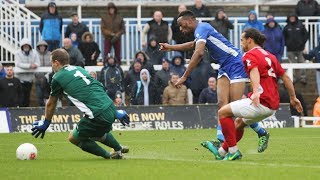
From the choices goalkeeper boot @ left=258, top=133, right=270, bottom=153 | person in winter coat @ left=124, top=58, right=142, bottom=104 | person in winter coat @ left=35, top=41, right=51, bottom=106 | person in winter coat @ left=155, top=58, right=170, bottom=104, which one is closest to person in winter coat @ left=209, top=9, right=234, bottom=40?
person in winter coat @ left=155, top=58, right=170, bottom=104

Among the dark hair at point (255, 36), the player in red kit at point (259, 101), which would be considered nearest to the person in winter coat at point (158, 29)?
the dark hair at point (255, 36)

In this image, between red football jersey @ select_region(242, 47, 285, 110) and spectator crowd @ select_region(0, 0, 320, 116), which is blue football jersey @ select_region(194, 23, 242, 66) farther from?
spectator crowd @ select_region(0, 0, 320, 116)

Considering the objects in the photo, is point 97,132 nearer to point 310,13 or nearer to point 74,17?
point 74,17

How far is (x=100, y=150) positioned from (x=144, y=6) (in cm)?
2264

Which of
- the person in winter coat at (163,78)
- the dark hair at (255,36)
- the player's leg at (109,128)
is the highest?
the dark hair at (255,36)

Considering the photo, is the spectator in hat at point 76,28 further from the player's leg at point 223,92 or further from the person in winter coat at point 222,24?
the player's leg at point 223,92

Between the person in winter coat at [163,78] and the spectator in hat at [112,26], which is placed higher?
the spectator in hat at [112,26]

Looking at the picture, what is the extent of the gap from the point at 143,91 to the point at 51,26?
3876 millimetres

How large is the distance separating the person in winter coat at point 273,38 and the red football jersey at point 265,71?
16128mm

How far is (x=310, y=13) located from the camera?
1369 inches

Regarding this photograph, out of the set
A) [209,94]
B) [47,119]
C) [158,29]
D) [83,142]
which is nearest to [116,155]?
[83,142]

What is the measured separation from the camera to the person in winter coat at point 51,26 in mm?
32156

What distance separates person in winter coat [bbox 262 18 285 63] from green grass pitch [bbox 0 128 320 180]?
8750 millimetres

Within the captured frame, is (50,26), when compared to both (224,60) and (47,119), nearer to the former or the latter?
(224,60)
